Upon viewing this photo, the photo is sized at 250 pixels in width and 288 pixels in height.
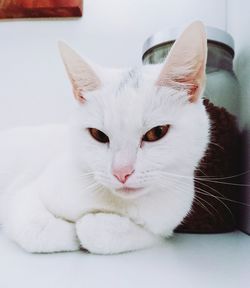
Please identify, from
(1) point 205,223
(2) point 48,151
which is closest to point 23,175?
(2) point 48,151

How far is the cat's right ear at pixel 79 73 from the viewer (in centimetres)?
63

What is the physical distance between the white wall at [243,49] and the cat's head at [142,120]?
0.24 meters

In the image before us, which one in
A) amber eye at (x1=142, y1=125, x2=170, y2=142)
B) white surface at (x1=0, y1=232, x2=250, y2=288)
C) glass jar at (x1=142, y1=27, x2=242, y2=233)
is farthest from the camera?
glass jar at (x1=142, y1=27, x2=242, y2=233)

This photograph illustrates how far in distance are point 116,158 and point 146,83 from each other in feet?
0.54

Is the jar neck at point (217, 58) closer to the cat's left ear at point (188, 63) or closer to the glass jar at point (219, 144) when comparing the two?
the glass jar at point (219, 144)

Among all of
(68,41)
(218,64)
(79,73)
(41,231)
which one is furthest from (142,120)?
(68,41)

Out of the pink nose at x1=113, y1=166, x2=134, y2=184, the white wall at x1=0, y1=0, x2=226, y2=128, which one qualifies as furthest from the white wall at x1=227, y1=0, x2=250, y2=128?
the pink nose at x1=113, y1=166, x2=134, y2=184

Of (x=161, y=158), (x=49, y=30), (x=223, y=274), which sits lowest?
(x=223, y=274)

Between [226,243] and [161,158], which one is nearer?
[161,158]

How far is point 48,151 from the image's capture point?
902mm

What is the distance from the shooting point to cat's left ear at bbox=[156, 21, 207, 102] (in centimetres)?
59

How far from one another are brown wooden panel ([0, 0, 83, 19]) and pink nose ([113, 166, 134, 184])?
77 cm

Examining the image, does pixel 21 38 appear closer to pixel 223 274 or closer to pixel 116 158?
pixel 116 158

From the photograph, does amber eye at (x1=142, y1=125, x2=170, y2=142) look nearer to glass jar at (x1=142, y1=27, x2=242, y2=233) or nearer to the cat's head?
the cat's head
